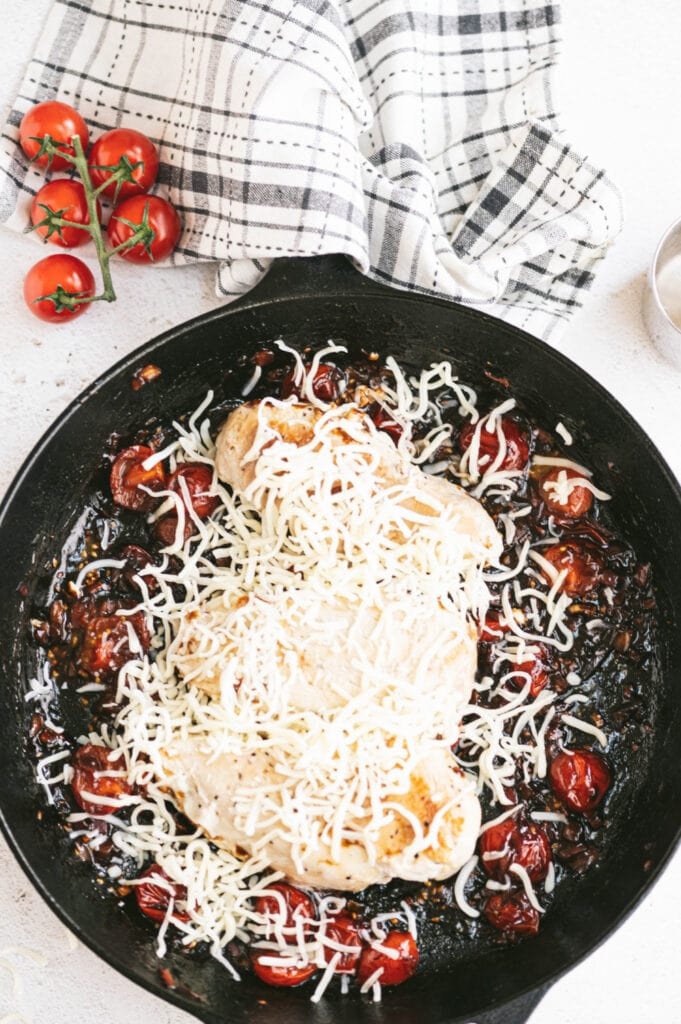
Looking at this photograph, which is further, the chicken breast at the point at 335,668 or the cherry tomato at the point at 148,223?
the cherry tomato at the point at 148,223

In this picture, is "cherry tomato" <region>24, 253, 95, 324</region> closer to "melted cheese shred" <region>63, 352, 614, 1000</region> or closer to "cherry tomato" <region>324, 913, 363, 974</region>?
"melted cheese shred" <region>63, 352, 614, 1000</region>

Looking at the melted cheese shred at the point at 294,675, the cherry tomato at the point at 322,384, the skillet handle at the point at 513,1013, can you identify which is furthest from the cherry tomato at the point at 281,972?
the cherry tomato at the point at 322,384

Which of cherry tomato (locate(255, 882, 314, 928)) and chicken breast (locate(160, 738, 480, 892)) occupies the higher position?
chicken breast (locate(160, 738, 480, 892))

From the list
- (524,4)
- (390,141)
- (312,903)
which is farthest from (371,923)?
(524,4)

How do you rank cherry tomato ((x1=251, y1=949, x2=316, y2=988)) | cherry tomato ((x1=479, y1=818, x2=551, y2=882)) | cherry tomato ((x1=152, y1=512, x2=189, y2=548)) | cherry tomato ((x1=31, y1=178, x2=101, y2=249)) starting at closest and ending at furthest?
cherry tomato ((x1=251, y1=949, x2=316, y2=988)), cherry tomato ((x1=479, y1=818, x2=551, y2=882)), cherry tomato ((x1=152, y1=512, x2=189, y2=548)), cherry tomato ((x1=31, y1=178, x2=101, y2=249))

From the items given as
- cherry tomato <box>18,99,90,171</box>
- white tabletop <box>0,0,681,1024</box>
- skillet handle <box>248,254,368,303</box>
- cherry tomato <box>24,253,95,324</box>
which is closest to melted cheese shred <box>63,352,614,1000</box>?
skillet handle <box>248,254,368,303</box>

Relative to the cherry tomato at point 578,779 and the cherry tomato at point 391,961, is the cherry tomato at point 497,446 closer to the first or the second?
the cherry tomato at point 578,779

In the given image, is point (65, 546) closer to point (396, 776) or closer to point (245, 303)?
point (245, 303)
